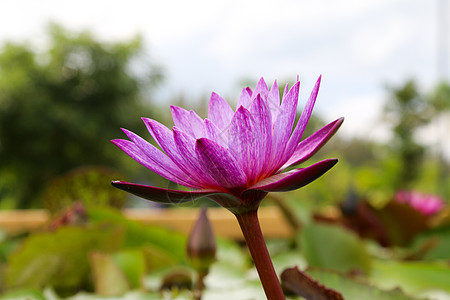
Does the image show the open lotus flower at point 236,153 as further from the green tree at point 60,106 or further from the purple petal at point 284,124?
the green tree at point 60,106

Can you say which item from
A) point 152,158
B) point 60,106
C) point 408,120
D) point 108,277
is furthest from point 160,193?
point 408,120

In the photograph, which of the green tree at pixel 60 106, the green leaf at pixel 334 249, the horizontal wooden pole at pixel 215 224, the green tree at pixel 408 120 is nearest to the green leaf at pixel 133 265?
the green leaf at pixel 334 249

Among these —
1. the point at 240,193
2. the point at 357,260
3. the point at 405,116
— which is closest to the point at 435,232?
the point at 357,260

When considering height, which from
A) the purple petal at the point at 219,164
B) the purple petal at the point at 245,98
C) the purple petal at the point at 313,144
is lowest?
the purple petal at the point at 219,164

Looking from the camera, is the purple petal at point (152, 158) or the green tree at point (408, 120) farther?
the green tree at point (408, 120)

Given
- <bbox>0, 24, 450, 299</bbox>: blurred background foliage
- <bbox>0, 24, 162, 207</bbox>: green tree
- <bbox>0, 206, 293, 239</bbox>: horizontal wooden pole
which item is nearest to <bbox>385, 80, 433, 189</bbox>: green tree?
<bbox>0, 24, 450, 299</bbox>: blurred background foliage

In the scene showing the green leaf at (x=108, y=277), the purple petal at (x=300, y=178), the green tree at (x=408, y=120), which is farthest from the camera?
the green tree at (x=408, y=120)

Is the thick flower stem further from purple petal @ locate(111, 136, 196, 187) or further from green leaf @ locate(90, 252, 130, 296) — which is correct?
green leaf @ locate(90, 252, 130, 296)
